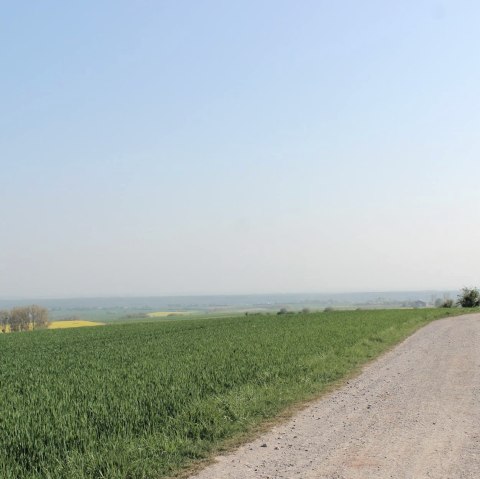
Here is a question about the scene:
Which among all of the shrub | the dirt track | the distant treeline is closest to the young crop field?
the dirt track

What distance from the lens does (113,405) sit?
39.0 feet

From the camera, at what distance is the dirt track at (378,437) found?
8.27 meters

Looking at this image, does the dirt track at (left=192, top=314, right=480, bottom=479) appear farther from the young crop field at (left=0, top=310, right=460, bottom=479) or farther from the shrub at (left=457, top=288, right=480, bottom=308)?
the shrub at (left=457, top=288, right=480, bottom=308)

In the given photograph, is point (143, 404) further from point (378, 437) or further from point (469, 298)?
point (469, 298)

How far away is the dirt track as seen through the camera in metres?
8.27

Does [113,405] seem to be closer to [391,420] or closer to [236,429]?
[236,429]

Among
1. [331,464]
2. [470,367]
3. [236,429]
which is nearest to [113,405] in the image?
[236,429]

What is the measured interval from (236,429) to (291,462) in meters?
2.48

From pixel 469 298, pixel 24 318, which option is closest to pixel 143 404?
pixel 469 298

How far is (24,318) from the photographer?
366ft

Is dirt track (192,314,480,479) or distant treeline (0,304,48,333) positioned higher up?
dirt track (192,314,480,479)

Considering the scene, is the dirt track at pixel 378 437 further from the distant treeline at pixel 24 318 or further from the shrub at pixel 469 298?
the distant treeline at pixel 24 318

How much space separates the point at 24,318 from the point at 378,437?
373 ft

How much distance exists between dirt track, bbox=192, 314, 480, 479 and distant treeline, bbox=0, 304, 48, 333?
10667 cm
